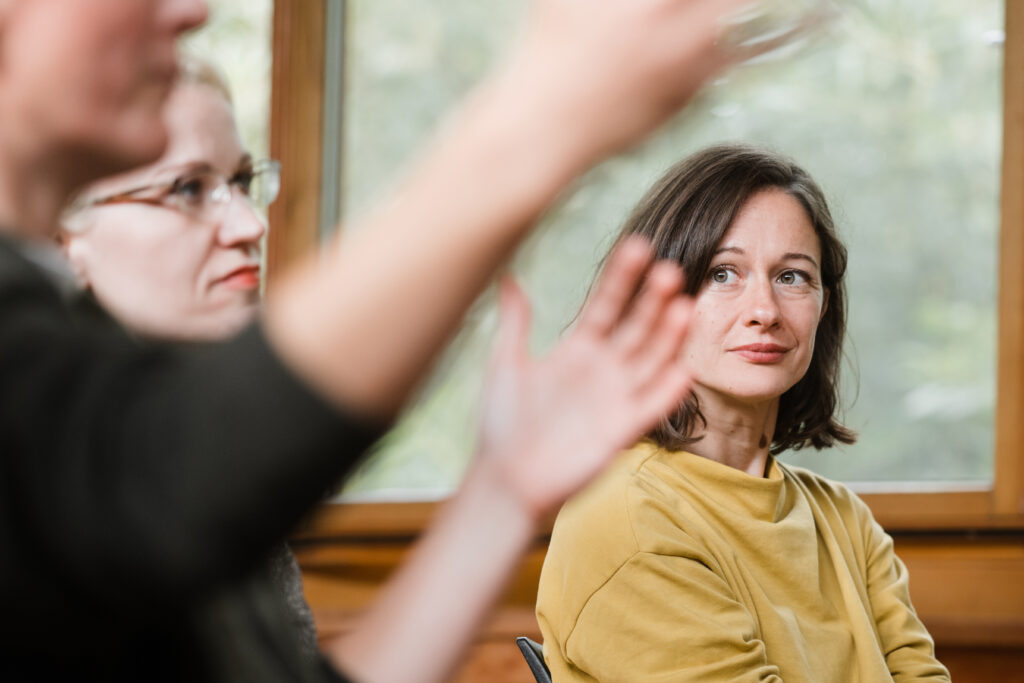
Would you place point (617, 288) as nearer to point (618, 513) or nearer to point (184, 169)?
point (184, 169)

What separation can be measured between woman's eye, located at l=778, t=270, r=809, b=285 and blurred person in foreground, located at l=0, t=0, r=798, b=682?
1.28 metres

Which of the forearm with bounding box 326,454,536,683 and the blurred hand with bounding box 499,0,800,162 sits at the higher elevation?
the blurred hand with bounding box 499,0,800,162

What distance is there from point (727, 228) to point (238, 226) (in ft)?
2.71

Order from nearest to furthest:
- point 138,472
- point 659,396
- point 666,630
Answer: point 138,472 → point 659,396 → point 666,630

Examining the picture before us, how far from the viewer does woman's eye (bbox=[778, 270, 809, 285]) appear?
1791mm

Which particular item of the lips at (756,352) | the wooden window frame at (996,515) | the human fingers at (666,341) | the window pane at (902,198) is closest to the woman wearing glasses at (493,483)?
the human fingers at (666,341)

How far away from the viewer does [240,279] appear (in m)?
1.23

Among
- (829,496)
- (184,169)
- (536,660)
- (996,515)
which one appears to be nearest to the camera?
(184,169)

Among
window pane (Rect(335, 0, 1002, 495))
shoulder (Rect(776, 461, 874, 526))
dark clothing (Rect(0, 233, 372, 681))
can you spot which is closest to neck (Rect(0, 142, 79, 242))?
dark clothing (Rect(0, 233, 372, 681))

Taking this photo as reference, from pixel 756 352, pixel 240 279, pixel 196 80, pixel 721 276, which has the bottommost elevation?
pixel 756 352

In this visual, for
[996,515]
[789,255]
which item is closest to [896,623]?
[789,255]

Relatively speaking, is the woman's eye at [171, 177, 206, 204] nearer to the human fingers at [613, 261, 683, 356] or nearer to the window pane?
the human fingers at [613, 261, 683, 356]

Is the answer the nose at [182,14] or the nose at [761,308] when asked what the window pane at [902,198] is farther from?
the nose at [182,14]

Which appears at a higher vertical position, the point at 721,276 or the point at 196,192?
the point at 196,192
